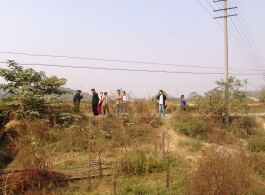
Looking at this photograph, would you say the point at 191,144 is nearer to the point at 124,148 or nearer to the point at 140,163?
the point at 124,148

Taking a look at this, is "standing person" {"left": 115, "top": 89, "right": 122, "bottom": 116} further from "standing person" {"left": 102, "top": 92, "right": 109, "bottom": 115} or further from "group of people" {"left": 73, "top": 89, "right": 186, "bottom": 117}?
"standing person" {"left": 102, "top": 92, "right": 109, "bottom": 115}

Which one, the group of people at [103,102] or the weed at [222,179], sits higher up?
the group of people at [103,102]

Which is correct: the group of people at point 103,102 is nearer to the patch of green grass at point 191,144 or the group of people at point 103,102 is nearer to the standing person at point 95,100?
the standing person at point 95,100

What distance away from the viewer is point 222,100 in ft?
53.3

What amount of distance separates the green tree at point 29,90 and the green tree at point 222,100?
837 cm

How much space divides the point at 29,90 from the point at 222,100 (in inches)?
425

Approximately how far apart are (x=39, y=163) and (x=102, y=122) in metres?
6.43

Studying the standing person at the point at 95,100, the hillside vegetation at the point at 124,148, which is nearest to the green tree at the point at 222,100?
the hillside vegetation at the point at 124,148

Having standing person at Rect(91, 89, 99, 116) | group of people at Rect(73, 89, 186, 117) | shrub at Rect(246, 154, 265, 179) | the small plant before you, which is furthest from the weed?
standing person at Rect(91, 89, 99, 116)

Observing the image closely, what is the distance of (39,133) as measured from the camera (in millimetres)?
11375

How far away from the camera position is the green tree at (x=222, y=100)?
15.9 meters

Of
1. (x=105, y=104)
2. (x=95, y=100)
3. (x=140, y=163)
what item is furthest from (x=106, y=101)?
(x=140, y=163)

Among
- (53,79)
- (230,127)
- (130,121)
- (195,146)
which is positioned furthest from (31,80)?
(230,127)

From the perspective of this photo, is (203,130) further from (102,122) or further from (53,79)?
(53,79)
